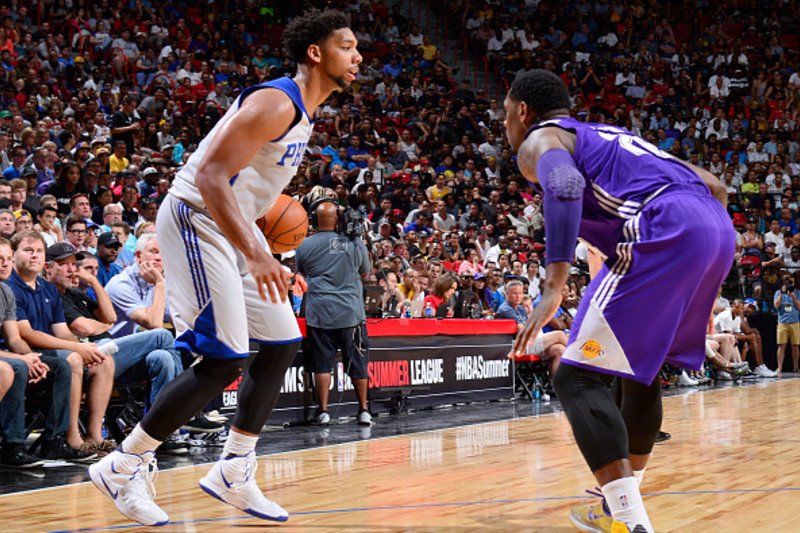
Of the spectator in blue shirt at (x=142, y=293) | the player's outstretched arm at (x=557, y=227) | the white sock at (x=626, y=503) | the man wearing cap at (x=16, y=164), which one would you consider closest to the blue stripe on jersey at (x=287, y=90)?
the player's outstretched arm at (x=557, y=227)

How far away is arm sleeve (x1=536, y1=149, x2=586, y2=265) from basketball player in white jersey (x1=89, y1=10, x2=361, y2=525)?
3.04 feet

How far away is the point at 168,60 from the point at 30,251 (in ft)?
35.0

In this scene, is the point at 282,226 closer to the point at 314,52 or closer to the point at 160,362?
the point at 314,52

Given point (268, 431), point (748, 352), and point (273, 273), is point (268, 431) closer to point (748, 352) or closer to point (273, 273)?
point (273, 273)

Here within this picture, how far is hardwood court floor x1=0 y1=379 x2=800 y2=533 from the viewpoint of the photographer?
3402 mm

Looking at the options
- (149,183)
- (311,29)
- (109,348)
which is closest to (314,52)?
(311,29)

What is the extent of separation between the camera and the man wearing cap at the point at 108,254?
23.9 feet

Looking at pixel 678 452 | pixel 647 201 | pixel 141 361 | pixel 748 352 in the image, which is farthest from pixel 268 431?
pixel 748 352

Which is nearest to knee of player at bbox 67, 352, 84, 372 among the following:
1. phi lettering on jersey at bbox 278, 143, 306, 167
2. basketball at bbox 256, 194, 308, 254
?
basketball at bbox 256, 194, 308, 254

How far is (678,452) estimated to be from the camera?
5531 mm

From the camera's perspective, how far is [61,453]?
206 inches

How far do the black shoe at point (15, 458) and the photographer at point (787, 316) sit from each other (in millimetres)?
13636

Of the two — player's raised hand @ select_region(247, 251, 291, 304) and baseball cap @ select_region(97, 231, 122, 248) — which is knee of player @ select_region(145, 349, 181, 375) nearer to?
baseball cap @ select_region(97, 231, 122, 248)

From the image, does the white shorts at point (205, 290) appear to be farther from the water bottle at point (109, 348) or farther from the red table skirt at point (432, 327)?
the red table skirt at point (432, 327)
